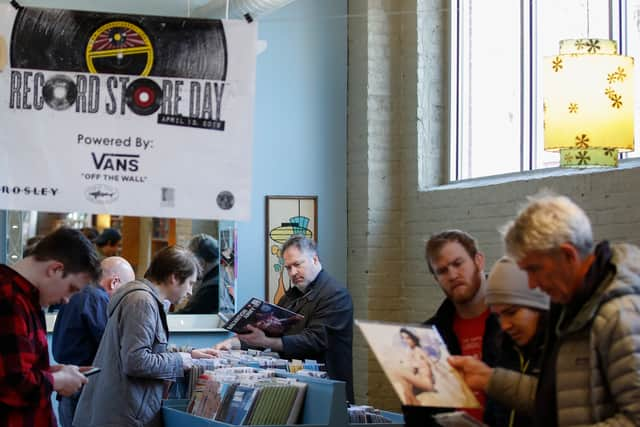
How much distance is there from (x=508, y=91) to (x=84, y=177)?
4446 millimetres

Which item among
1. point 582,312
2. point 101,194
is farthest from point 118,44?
point 582,312

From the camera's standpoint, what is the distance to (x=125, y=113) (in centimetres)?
501

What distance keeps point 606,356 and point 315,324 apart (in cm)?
395

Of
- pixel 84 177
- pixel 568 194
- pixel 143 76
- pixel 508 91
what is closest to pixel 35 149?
pixel 84 177

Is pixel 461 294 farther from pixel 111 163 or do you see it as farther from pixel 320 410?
pixel 111 163

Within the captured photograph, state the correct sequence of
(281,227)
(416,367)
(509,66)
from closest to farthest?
(416,367) < (509,66) < (281,227)

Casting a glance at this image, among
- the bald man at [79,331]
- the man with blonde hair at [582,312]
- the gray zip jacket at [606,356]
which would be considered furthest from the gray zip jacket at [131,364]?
the gray zip jacket at [606,356]

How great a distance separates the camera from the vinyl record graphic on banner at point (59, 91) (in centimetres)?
504

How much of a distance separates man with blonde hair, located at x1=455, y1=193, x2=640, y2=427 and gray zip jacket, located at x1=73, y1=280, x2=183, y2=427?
2752 millimetres

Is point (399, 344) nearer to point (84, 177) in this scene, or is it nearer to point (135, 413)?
point (84, 177)

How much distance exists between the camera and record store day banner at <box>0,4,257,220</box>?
4957 mm

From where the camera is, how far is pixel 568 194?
288 inches

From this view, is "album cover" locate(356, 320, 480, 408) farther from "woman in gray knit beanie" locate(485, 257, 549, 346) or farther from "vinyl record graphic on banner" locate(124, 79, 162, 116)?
"vinyl record graphic on banner" locate(124, 79, 162, 116)

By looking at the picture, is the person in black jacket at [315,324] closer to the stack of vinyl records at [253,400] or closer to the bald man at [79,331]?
the bald man at [79,331]
